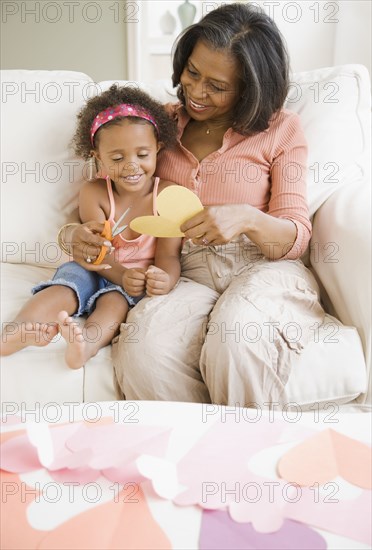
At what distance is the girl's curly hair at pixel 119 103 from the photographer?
4.91ft

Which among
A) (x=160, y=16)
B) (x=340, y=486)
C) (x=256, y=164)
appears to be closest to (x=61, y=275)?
(x=256, y=164)

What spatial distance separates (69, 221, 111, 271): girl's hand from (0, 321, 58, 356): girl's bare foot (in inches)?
8.4

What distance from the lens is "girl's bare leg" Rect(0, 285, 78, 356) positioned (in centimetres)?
125

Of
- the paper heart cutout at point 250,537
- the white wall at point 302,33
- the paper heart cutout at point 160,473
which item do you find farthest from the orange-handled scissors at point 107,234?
the white wall at point 302,33

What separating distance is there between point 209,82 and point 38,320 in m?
0.68

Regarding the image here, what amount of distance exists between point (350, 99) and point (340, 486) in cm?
115

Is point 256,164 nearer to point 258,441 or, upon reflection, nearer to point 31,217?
point 31,217

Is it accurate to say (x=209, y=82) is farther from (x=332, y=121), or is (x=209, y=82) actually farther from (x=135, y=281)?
(x=135, y=281)

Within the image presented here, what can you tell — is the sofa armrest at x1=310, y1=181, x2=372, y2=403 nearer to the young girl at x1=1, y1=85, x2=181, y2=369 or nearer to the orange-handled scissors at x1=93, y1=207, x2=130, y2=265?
the young girl at x1=1, y1=85, x2=181, y2=369

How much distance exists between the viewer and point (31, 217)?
164 centimetres

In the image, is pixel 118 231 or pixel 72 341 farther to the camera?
pixel 118 231

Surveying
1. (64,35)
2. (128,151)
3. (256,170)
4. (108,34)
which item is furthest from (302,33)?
(128,151)

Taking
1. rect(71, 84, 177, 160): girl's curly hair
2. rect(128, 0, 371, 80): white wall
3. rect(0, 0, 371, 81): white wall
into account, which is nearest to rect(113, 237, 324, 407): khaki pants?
rect(71, 84, 177, 160): girl's curly hair

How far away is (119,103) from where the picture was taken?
4.85 ft
